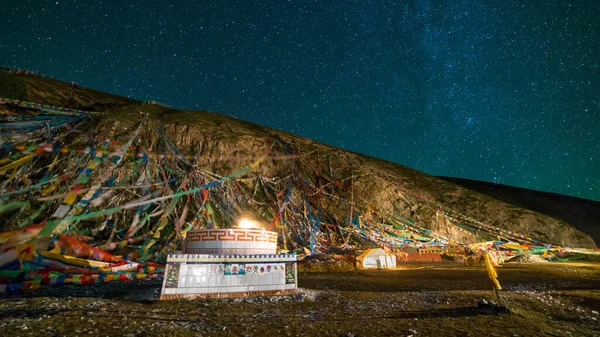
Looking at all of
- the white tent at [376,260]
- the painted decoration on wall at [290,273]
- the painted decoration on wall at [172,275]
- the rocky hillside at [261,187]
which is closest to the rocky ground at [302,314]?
the painted decoration on wall at [172,275]

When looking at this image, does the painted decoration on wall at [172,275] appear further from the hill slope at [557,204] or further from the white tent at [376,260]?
the hill slope at [557,204]

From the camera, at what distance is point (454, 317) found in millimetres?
6402

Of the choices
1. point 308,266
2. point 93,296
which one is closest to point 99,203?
point 93,296

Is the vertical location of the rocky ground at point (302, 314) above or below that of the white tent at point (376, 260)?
below

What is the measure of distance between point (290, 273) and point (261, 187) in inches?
682

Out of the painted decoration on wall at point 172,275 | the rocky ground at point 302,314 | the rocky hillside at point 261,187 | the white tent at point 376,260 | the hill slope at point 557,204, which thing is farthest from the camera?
the hill slope at point 557,204

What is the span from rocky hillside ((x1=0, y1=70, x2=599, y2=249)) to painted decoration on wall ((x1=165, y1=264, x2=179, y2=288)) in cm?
915

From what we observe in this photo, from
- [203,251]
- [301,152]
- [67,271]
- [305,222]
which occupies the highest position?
[301,152]

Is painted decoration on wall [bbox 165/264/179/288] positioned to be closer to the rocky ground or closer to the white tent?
the rocky ground

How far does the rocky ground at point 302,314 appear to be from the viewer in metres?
5.33

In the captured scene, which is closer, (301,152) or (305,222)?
(305,222)

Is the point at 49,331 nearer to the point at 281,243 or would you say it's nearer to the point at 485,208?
the point at 281,243

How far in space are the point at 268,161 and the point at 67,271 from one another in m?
20.5

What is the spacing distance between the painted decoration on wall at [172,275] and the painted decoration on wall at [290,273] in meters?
3.45
